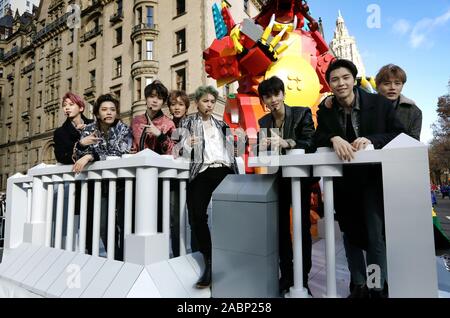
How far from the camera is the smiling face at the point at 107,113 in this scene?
7.61 feet

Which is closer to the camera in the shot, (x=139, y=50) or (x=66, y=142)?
(x=66, y=142)

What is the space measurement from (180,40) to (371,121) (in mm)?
17917

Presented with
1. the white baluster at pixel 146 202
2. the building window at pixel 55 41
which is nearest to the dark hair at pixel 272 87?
the white baluster at pixel 146 202

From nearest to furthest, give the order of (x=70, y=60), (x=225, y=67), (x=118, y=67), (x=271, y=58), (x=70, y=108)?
(x=70, y=108) < (x=271, y=58) < (x=225, y=67) < (x=118, y=67) < (x=70, y=60)

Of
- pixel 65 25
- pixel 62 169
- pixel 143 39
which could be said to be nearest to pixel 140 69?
pixel 143 39

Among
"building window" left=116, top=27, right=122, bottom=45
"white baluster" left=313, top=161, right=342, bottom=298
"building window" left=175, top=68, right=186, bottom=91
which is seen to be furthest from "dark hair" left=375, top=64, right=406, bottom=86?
"building window" left=116, top=27, right=122, bottom=45

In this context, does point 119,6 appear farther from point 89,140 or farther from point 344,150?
point 344,150

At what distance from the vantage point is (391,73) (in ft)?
7.32

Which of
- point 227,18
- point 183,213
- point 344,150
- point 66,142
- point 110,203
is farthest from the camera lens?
point 227,18

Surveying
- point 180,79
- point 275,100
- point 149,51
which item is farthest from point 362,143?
point 149,51

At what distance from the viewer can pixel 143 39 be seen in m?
18.1

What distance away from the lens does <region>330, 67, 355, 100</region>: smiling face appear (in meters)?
1.61

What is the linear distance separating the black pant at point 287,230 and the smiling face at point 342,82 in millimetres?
573

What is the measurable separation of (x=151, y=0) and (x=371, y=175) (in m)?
21.1
